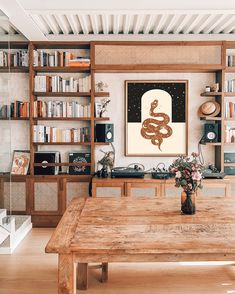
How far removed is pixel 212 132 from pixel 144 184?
48.7 inches

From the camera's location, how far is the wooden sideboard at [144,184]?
563 centimetres

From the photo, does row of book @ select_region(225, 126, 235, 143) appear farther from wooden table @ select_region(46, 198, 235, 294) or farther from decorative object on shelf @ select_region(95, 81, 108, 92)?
wooden table @ select_region(46, 198, 235, 294)

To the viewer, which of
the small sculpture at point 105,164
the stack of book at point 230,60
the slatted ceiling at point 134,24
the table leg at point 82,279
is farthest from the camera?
the stack of book at point 230,60

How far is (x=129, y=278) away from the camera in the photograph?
3.99m

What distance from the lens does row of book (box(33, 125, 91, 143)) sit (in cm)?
599

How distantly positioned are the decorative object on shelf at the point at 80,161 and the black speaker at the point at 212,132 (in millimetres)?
1719

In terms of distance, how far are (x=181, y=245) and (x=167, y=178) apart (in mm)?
3174

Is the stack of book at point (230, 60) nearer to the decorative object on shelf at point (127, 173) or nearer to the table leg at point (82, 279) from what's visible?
the decorative object on shelf at point (127, 173)

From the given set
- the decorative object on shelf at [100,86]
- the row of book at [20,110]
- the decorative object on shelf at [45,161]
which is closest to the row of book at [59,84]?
the decorative object on shelf at [100,86]

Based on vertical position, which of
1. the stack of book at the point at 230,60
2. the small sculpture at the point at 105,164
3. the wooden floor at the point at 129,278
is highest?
the stack of book at the point at 230,60

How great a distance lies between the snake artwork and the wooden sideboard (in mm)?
742

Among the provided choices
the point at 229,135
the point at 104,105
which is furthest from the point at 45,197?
the point at 229,135

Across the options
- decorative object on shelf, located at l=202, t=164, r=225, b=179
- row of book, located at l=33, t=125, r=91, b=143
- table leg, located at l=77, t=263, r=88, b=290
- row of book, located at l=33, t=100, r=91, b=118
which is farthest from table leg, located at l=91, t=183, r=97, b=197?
table leg, located at l=77, t=263, r=88, b=290

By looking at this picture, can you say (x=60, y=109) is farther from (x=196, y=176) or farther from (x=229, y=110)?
(x=196, y=176)
